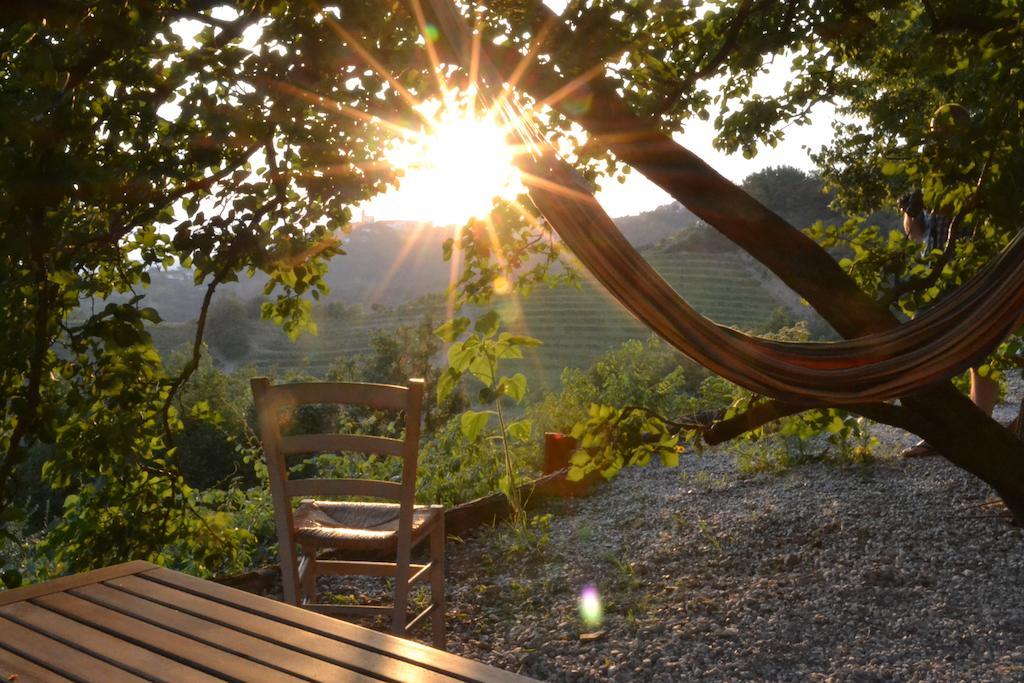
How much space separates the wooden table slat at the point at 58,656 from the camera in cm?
107

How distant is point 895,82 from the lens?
4809mm

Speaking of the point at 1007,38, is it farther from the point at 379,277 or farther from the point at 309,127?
the point at 379,277

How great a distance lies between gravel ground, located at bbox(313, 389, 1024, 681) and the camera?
2.36 metres

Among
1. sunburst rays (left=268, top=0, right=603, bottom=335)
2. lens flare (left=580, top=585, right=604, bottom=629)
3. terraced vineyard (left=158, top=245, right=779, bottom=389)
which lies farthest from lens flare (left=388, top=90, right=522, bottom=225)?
terraced vineyard (left=158, top=245, right=779, bottom=389)

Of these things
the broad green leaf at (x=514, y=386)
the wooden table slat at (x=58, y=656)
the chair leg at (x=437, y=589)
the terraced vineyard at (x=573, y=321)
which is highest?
the broad green leaf at (x=514, y=386)

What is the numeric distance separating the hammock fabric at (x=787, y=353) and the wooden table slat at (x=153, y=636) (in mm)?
931

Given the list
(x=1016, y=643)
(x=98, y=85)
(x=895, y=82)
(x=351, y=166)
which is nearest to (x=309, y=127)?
(x=351, y=166)

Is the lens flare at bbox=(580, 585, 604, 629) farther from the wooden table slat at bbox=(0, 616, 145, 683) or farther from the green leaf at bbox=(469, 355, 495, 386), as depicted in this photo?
the wooden table slat at bbox=(0, 616, 145, 683)

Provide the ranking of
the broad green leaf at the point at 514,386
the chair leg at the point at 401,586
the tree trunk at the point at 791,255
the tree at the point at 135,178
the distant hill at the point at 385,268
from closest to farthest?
the tree at the point at 135,178 < the chair leg at the point at 401,586 < the tree trunk at the point at 791,255 < the broad green leaf at the point at 514,386 < the distant hill at the point at 385,268

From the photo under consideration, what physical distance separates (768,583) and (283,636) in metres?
2.04

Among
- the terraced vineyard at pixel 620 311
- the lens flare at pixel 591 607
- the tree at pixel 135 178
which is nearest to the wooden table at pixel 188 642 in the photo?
the tree at pixel 135 178

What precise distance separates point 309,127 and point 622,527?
7.44ft

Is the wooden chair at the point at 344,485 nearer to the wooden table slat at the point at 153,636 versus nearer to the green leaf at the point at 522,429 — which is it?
the green leaf at the point at 522,429

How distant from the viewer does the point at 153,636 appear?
46.4 inches
